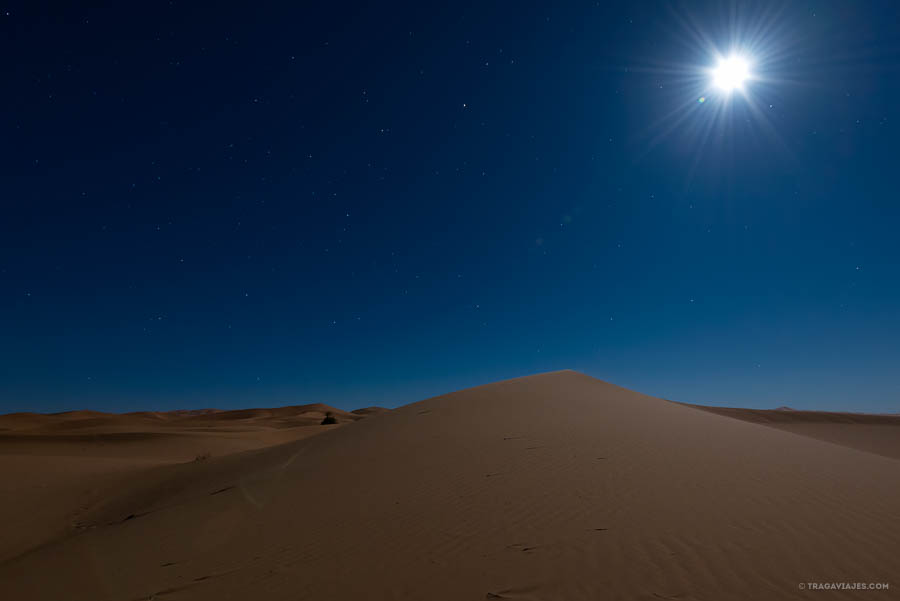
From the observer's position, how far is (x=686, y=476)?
19.4 feet

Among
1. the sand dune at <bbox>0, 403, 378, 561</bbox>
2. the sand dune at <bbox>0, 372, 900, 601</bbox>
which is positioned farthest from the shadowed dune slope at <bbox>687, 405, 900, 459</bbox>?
the sand dune at <bbox>0, 403, 378, 561</bbox>

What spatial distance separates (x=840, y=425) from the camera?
27781mm

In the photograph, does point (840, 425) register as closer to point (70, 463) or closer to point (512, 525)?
point (512, 525)

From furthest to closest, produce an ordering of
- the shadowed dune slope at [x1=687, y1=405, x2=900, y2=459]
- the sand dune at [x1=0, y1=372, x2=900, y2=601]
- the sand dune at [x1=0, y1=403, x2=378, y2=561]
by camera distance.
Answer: the shadowed dune slope at [x1=687, y1=405, x2=900, y2=459] → the sand dune at [x1=0, y1=403, x2=378, y2=561] → the sand dune at [x1=0, y1=372, x2=900, y2=601]

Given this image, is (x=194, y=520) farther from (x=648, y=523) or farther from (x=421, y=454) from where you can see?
(x=648, y=523)

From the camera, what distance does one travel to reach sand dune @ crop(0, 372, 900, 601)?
3.64 meters

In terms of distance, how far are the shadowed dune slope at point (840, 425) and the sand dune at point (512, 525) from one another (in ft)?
61.8

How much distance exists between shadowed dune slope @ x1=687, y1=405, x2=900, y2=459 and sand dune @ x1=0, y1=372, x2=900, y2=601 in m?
18.8

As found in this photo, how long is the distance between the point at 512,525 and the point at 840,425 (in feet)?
119

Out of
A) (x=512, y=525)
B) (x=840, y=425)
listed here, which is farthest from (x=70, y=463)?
(x=840, y=425)

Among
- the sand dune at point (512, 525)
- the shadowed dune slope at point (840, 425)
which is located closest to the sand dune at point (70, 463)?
the sand dune at point (512, 525)

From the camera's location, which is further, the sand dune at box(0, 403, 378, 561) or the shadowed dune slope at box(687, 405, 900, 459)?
the shadowed dune slope at box(687, 405, 900, 459)

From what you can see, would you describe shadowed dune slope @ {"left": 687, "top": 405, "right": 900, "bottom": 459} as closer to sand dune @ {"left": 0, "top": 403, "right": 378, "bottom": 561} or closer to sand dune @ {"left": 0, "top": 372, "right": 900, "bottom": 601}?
sand dune @ {"left": 0, "top": 372, "right": 900, "bottom": 601}

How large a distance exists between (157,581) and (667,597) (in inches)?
219
